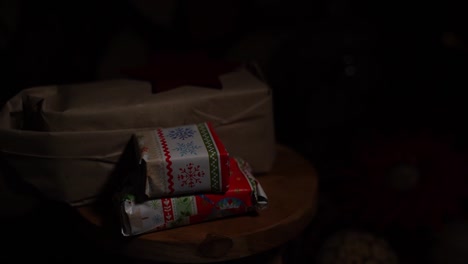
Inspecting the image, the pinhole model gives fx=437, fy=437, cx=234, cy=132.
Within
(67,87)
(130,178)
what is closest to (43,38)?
(67,87)

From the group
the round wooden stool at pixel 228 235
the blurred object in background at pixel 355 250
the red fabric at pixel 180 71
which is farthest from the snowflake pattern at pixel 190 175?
the blurred object in background at pixel 355 250

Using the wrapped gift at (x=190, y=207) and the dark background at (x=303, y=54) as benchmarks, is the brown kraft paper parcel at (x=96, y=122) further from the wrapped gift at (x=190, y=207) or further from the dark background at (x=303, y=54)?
the dark background at (x=303, y=54)

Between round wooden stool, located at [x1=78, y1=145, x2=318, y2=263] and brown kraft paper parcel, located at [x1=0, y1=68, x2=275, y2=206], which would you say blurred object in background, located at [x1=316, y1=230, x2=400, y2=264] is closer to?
round wooden stool, located at [x1=78, y1=145, x2=318, y2=263]

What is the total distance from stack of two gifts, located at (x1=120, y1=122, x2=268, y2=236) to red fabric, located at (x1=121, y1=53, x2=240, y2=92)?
173 mm

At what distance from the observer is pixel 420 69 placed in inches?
58.2

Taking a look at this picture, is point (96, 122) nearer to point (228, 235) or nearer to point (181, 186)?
point (181, 186)

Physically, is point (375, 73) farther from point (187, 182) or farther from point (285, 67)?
point (187, 182)

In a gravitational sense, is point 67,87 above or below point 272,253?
above

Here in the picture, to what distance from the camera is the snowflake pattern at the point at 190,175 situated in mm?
796

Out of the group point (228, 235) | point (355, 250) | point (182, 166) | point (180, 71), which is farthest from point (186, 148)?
point (355, 250)

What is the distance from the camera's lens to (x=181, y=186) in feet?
2.64

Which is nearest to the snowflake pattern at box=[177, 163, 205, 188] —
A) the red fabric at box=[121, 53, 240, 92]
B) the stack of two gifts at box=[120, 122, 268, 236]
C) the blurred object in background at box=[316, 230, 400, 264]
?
the stack of two gifts at box=[120, 122, 268, 236]

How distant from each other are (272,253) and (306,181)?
184mm

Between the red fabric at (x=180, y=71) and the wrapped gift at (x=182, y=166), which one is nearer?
the wrapped gift at (x=182, y=166)
